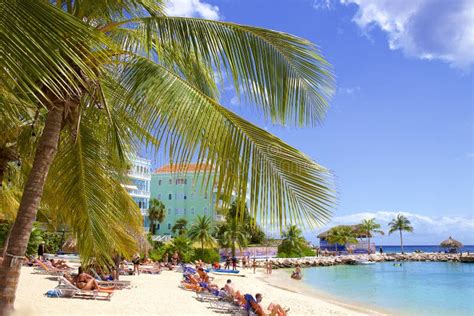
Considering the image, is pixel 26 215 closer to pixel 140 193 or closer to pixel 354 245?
pixel 140 193

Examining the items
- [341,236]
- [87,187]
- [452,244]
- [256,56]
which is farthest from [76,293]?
[452,244]

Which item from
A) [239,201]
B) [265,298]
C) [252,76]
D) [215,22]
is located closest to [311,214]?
[239,201]

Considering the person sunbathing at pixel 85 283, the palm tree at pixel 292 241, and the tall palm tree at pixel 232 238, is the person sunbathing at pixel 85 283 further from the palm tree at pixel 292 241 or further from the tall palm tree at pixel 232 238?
the palm tree at pixel 292 241

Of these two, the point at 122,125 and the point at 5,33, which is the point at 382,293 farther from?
the point at 5,33

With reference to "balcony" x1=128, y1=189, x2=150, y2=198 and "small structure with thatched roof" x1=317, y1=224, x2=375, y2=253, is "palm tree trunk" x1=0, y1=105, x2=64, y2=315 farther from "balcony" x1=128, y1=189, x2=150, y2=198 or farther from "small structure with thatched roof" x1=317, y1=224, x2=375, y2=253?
"small structure with thatched roof" x1=317, y1=224, x2=375, y2=253

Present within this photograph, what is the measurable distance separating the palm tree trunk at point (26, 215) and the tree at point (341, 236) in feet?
240

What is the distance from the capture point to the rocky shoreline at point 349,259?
46875 millimetres

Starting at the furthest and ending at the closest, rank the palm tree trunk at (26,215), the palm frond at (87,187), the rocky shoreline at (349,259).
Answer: the rocky shoreline at (349,259)
the palm frond at (87,187)
the palm tree trunk at (26,215)

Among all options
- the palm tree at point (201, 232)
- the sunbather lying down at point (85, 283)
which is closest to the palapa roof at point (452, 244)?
the palm tree at point (201, 232)

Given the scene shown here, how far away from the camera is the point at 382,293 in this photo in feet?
90.7

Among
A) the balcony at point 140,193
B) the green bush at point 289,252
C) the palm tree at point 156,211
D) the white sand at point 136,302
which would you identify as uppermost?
the balcony at point 140,193

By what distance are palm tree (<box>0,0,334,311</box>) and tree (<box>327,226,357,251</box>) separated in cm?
A: 7143

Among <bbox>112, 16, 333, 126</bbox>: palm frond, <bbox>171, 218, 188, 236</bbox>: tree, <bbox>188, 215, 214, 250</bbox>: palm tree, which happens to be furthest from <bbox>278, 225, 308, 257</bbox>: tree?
<bbox>112, 16, 333, 126</bbox>: palm frond

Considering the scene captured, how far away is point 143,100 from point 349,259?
58.0 m
